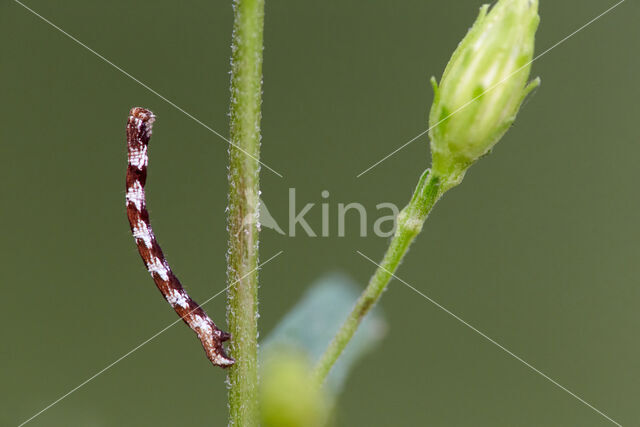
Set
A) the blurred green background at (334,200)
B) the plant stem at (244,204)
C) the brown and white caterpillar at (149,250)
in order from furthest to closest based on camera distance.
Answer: the blurred green background at (334,200)
the brown and white caterpillar at (149,250)
the plant stem at (244,204)

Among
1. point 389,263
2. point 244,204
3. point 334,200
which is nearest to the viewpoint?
point 244,204

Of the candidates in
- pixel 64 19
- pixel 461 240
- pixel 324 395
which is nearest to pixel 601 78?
pixel 461 240

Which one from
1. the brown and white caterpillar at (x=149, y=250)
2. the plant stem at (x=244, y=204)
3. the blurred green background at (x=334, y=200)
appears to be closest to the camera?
the plant stem at (x=244, y=204)

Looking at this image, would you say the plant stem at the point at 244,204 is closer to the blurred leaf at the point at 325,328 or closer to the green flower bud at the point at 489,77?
the blurred leaf at the point at 325,328

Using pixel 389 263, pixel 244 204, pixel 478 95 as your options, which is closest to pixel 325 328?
pixel 389 263

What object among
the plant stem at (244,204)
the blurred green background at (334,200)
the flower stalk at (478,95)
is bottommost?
the plant stem at (244,204)

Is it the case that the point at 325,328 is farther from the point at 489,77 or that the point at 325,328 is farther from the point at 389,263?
the point at 489,77

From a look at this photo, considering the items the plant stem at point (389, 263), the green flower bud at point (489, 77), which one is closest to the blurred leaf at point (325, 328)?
the plant stem at point (389, 263)
